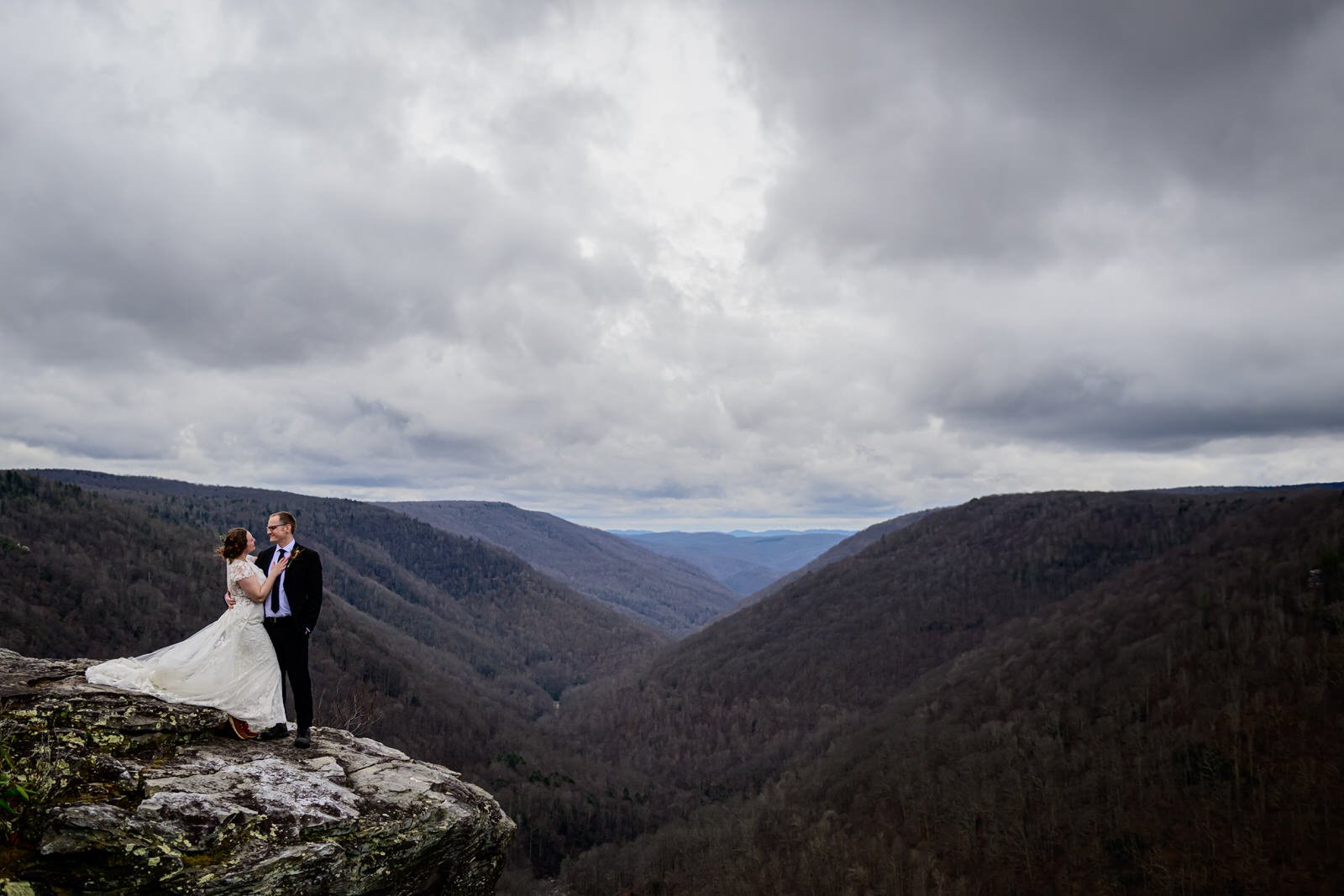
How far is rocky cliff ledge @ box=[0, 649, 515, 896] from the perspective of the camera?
9250 mm

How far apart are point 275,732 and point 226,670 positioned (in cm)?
167

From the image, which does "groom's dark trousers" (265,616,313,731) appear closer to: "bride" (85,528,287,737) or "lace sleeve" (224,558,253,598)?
"bride" (85,528,287,737)

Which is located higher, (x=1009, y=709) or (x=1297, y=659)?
(x=1297, y=659)

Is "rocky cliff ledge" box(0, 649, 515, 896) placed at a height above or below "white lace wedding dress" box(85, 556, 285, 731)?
below

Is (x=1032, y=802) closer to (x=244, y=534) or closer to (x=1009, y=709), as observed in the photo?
(x=1009, y=709)

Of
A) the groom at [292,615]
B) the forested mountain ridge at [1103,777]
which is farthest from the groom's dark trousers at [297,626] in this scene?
the forested mountain ridge at [1103,777]

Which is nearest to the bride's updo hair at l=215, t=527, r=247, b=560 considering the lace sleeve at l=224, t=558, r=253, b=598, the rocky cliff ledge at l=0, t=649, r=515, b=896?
the lace sleeve at l=224, t=558, r=253, b=598

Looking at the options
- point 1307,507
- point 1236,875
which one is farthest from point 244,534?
point 1307,507

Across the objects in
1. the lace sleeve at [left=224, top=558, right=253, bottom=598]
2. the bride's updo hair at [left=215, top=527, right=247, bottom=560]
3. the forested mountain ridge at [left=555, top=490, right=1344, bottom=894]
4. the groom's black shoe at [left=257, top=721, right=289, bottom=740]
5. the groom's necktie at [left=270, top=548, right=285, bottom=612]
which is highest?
the bride's updo hair at [left=215, top=527, right=247, bottom=560]

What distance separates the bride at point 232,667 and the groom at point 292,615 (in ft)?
0.62

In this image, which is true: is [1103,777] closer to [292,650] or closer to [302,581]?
[292,650]

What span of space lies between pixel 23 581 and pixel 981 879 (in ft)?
669

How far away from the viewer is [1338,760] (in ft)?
310

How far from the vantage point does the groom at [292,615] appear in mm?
14133
